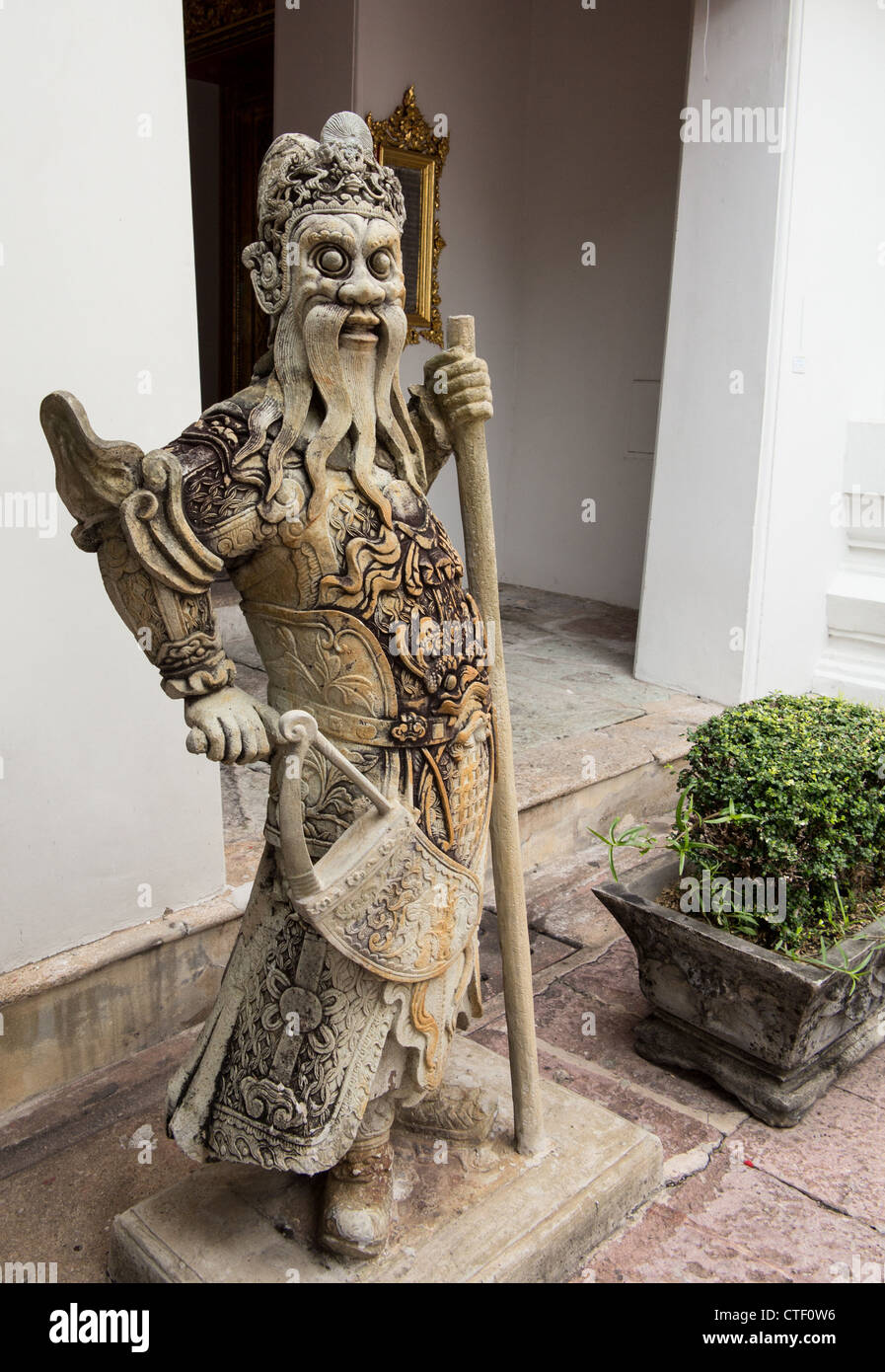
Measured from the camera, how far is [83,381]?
2406mm

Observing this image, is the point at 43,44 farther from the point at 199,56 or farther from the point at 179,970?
the point at 199,56

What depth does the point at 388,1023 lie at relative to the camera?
1849 millimetres

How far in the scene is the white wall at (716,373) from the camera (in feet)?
14.4

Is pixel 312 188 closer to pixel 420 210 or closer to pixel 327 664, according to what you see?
pixel 327 664

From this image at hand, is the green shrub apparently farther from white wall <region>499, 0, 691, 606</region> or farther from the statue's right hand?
white wall <region>499, 0, 691, 606</region>

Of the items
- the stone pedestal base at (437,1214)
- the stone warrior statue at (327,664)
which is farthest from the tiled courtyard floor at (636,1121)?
the stone warrior statue at (327,664)

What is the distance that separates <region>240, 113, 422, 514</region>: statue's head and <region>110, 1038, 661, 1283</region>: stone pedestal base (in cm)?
125

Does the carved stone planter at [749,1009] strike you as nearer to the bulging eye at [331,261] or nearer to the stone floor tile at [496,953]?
the stone floor tile at [496,953]

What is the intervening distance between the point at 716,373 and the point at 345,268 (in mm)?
3246

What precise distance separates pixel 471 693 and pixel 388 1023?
0.56 metres

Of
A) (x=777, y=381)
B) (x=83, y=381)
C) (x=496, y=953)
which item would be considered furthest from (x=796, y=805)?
(x=777, y=381)

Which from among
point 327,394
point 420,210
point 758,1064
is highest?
point 420,210

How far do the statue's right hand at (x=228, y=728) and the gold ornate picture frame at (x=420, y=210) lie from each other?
4432 millimetres

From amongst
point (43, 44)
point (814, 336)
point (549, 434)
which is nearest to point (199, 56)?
point (549, 434)
